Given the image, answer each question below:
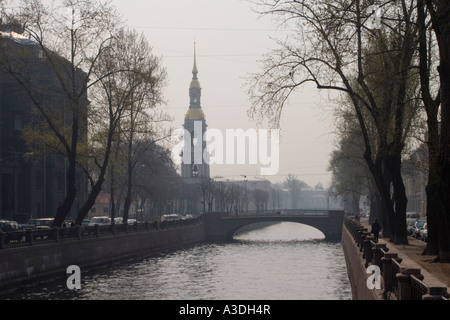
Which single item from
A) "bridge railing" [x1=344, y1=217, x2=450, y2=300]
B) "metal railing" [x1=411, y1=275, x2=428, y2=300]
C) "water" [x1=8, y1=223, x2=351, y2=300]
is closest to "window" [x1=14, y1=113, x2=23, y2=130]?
"water" [x1=8, y1=223, x2=351, y2=300]

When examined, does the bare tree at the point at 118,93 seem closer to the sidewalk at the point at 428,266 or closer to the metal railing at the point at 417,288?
the sidewalk at the point at 428,266

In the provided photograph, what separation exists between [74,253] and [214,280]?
872 cm

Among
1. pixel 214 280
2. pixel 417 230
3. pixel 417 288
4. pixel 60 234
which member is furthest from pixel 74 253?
pixel 417 288

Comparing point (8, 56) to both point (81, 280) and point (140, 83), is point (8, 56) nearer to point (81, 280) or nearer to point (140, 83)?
point (140, 83)

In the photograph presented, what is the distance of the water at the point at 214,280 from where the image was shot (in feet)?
119

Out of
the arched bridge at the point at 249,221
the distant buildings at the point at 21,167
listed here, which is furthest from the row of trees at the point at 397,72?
the arched bridge at the point at 249,221

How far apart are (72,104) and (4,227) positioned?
12.3m

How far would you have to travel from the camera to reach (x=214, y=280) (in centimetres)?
4441

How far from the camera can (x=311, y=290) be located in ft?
130

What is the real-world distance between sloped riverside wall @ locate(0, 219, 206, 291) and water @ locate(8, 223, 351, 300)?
100cm

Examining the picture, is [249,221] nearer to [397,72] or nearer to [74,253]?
[74,253]

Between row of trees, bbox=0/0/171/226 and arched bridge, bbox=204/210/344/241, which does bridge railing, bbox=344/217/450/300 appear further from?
arched bridge, bbox=204/210/344/241

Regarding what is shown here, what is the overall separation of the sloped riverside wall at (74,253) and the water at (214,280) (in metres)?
1.00
